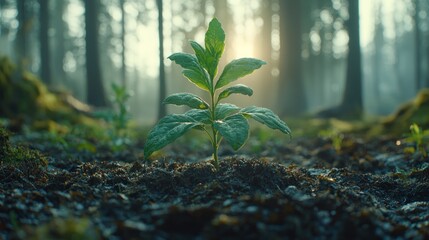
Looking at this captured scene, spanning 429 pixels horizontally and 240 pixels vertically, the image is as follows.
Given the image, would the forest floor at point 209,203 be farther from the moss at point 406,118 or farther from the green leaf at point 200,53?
the moss at point 406,118

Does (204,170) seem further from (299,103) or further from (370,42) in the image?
(370,42)

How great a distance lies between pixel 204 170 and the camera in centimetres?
352

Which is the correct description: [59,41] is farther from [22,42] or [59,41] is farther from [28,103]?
[28,103]

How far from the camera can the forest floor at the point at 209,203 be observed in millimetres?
2289

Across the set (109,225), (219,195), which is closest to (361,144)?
(219,195)

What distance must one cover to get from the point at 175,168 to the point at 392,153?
12.3 feet

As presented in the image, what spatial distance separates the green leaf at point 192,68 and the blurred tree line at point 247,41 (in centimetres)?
497

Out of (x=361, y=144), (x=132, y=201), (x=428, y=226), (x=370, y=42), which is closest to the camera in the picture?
(x=428, y=226)

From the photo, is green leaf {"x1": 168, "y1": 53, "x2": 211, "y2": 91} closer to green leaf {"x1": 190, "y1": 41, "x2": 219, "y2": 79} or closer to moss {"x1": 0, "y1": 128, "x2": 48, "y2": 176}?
green leaf {"x1": 190, "y1": 41, "x2": 219, "y2": 79}

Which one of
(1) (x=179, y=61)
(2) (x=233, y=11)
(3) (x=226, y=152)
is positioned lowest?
(3) (x=226, y=152)

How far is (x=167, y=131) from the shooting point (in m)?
3.26

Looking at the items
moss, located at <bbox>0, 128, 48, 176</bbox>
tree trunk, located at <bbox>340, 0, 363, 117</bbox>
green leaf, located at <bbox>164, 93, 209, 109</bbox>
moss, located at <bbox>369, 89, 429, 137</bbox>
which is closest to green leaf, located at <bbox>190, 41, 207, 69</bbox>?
green leaf, located at <bbox>164, 93, 209, 109</bbox>

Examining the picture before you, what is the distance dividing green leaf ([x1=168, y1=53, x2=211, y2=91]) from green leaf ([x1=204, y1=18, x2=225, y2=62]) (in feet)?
0.51

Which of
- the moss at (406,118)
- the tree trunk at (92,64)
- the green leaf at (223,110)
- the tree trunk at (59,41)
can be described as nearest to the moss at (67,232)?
the green leaf at (223,110)
